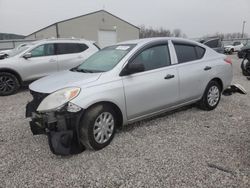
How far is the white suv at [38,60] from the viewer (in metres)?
7.29

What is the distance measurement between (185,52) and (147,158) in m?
2.44

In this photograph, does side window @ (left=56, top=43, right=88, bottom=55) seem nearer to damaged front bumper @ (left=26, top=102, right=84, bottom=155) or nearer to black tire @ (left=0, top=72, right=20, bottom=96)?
black tire @ (left=0, top=72, right=20, bottom=96)

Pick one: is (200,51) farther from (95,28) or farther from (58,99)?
(95,28)

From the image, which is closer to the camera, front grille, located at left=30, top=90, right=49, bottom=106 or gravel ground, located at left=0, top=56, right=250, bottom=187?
gravel ground, located at left=0, top=56, right=250, bottom=187

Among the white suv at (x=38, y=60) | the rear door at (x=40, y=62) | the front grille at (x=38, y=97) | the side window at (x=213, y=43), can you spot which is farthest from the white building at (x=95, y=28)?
the front grille at (x=38, y=97)

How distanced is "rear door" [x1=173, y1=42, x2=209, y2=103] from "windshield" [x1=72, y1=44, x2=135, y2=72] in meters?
1.10

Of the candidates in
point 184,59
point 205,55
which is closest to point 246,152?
point 184,59

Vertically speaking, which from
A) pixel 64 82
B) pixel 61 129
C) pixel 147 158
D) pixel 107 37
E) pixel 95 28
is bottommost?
pixel 147 158

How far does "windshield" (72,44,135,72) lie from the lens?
3.96m

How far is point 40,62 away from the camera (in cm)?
773

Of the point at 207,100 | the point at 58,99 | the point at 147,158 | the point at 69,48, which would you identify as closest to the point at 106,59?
the point at 58,99

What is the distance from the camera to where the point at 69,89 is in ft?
11.1

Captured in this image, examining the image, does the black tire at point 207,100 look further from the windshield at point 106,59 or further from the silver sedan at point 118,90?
the windshield at point 106,59

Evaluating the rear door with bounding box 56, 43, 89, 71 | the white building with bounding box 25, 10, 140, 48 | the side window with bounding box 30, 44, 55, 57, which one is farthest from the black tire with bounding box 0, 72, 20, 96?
the white building with bounding box 25, 10, 140, 48
